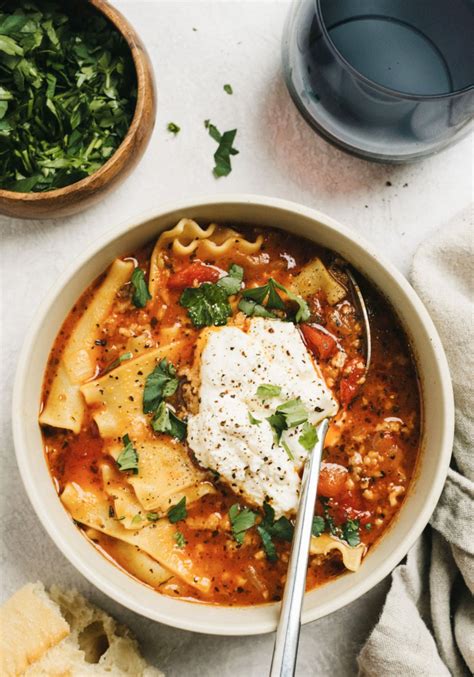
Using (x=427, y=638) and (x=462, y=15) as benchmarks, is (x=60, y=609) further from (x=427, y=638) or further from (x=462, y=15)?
(x=462, y=15)

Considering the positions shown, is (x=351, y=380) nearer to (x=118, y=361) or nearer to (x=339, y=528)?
(x=339, y=528)

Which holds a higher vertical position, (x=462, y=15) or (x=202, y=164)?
(x=462, y=15)

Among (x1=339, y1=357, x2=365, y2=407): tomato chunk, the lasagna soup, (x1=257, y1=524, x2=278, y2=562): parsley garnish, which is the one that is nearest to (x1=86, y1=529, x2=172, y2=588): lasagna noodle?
the lasagna soup

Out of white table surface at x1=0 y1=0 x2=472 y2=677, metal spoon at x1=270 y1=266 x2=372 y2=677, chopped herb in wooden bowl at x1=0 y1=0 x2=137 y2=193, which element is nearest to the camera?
metal spoon at x1=270 y1=266 x2=372 y2=677

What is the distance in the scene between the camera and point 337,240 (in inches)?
155

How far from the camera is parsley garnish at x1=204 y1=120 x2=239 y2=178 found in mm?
4395

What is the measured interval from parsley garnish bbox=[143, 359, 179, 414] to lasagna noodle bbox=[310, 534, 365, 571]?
105 centimetres

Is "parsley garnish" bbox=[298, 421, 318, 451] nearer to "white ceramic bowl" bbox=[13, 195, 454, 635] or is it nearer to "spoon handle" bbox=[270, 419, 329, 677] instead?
"spoon handle" bbox=[270, 419, 329, 677]

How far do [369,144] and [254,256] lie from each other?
84 cm

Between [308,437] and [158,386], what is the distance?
0.81 meters

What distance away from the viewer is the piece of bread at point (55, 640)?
396cm

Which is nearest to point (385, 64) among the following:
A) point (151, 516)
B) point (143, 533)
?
point (151, 516)

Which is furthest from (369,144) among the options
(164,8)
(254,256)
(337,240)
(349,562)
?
(349,562)

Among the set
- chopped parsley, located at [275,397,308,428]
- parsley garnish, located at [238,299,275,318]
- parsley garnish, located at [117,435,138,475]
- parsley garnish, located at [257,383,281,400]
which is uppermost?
parsley garnish, located at [238,299,275,318]
